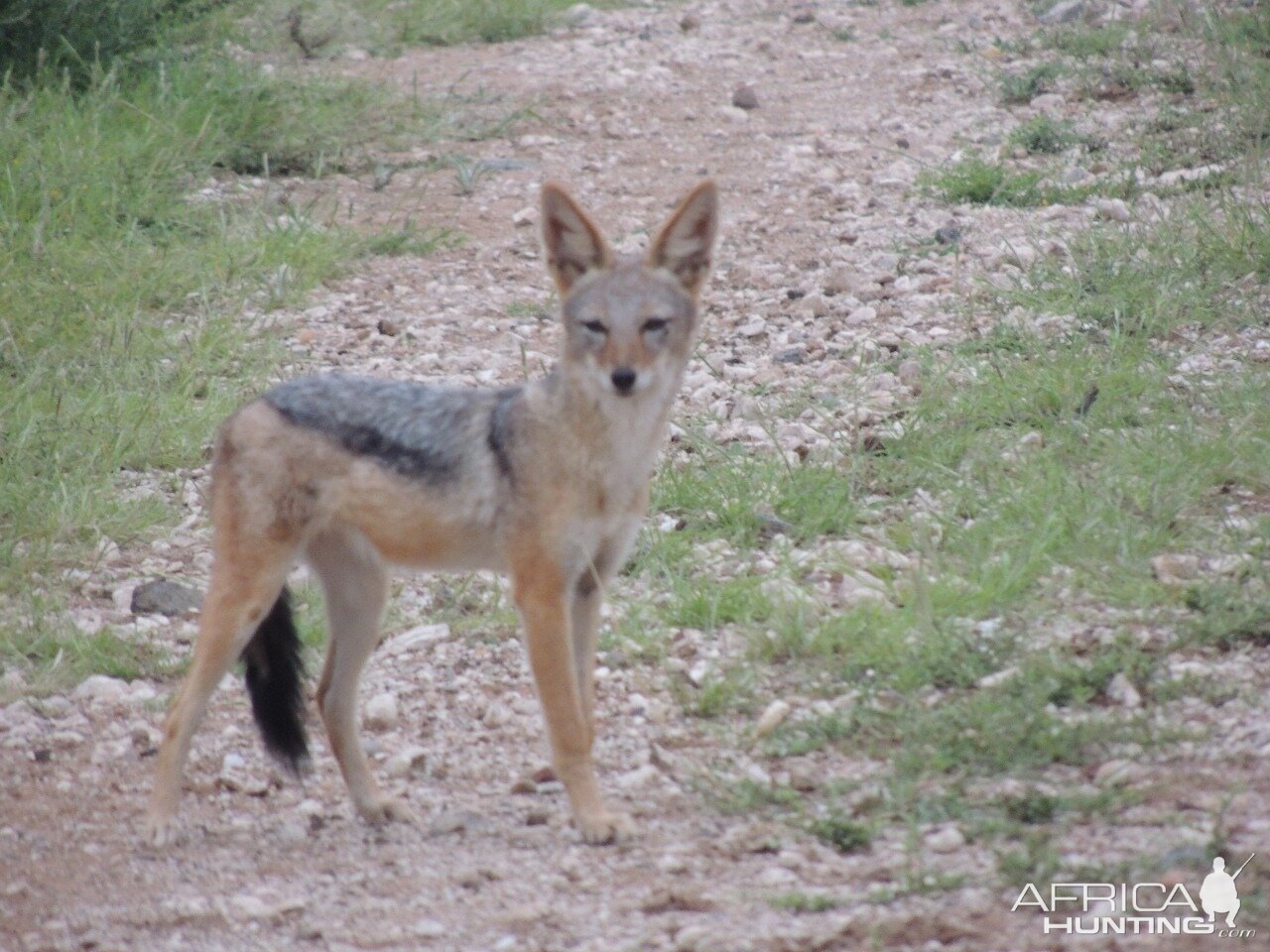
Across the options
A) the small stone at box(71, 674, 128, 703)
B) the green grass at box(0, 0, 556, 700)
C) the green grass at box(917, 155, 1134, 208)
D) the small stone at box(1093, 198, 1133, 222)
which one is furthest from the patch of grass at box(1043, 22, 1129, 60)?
the small stone at box(71, 674, 128, 703)

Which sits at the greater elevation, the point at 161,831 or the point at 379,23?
the point at 379,23

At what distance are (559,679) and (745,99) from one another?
846 centimetres

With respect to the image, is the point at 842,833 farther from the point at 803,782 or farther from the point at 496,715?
the point at 496,715

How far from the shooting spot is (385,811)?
4441 millimetres

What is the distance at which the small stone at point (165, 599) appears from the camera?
579 cm

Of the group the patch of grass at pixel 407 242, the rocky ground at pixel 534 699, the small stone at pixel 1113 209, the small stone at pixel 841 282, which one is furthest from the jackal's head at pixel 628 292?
the patch of grass at pixel 407 242

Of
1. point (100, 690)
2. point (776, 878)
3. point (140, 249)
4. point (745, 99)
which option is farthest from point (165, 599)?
point (745, 99)

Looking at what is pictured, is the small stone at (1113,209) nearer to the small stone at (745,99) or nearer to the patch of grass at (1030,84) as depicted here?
the patch of grass at (1030,84)

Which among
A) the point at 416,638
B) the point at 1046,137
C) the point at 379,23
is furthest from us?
the point at 379,23

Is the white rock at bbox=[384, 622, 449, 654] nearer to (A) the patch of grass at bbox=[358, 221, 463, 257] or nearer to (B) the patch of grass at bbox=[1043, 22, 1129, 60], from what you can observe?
(A) the patch of grass at bbox=[358, 221, 463, 257]

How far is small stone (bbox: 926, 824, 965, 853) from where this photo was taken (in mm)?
3732

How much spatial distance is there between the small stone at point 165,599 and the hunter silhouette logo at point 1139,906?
3.43m

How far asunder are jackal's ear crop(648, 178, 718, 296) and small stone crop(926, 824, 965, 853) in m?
1.75

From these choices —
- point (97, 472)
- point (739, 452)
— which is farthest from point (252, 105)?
point (739, 452)
